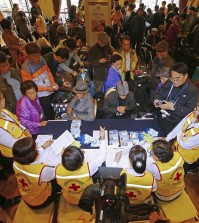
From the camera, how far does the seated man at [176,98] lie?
2.74 m

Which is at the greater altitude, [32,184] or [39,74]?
[39,74]

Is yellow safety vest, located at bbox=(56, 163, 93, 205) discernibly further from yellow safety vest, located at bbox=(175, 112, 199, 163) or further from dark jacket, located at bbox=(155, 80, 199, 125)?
dark jacket, located at bbox=(155, 80, 199, 125)

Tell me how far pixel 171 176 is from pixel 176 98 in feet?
3.85

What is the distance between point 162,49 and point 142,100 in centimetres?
98

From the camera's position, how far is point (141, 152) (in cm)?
194

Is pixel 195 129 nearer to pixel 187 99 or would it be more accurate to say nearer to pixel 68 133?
pixel 187 99

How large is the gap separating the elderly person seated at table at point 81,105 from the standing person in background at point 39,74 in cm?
49

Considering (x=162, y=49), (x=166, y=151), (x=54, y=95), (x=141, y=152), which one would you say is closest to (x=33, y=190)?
(x=141, y=152)

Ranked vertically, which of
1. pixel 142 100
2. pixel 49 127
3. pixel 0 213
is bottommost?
pixel 0 213

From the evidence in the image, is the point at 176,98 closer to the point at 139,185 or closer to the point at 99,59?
the point at 139,185

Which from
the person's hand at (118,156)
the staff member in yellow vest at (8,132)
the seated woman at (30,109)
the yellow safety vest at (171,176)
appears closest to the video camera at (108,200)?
the yellow safety vest at (171,176)

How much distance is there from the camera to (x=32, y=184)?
6.73ft

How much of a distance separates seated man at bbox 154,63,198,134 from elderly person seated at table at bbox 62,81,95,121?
3.05ft

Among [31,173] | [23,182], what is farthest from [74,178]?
[23,182]
